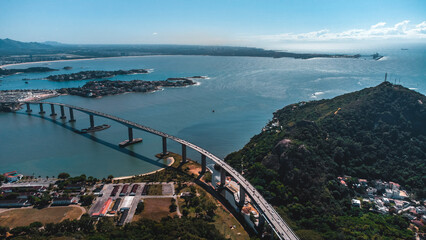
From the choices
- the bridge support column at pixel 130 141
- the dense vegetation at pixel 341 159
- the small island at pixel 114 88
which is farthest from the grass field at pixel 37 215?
the small island at pixel 114 88

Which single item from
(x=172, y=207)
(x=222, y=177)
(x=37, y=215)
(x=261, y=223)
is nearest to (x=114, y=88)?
(x=37, y=215)

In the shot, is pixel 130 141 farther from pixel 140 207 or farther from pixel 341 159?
pixel 341 159

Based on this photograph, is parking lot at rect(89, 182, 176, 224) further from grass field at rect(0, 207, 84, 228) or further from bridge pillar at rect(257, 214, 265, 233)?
bridge pillar at rect(257, 214, 265, 233)

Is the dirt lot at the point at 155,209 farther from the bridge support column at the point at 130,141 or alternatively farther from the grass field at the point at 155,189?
the bridge support column at the point at 130,141

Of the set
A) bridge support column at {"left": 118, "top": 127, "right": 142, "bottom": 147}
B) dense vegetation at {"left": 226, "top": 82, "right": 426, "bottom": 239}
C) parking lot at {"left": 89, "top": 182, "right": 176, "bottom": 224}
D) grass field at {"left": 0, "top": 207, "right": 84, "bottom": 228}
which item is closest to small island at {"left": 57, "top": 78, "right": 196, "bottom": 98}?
bridge support column at {"left": 118, "top": 127, "right": 142, "bottom": 147}

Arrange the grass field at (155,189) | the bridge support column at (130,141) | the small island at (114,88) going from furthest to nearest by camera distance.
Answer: the small island at (114,88) < the bridge support column at (130,141) < the grass field at (155,189)

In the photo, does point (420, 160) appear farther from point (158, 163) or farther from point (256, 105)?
point (256, 105)
